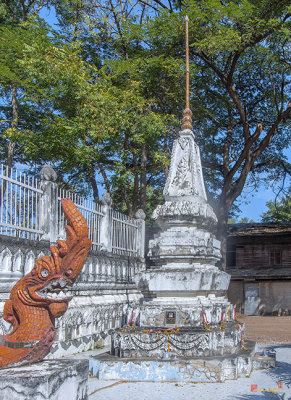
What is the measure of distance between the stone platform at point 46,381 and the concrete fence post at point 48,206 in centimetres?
440

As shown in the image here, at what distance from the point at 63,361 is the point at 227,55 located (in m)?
16.6

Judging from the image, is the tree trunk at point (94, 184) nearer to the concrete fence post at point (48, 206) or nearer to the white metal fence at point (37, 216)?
the white metal fence at point (37, 216)

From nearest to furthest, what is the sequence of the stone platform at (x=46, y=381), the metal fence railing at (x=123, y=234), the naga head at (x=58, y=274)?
1. the stone platform at (x=46, y=381)
2. the naga head at (x=58, y=274)
3. the metal fence railing at (x=123, y=234)

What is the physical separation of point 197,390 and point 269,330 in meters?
12.6

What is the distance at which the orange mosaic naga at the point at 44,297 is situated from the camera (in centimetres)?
397

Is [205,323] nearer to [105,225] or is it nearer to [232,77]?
[105,225]

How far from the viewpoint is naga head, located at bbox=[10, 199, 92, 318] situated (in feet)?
13.6

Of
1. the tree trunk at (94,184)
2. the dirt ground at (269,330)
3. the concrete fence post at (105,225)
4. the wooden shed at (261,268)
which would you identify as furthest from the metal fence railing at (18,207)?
the wooden shed at (261,268)

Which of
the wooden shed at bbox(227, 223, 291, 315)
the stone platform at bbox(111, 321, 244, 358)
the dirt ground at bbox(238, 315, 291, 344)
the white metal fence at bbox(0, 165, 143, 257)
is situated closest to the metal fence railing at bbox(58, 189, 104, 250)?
the white metal fence at bbox(0, 165, 143, 257)

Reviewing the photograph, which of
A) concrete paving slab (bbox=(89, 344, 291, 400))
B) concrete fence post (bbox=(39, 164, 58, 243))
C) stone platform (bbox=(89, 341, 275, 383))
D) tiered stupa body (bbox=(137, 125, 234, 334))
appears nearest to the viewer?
concrete paving slab (bbox=(89, 344, 291, 400))

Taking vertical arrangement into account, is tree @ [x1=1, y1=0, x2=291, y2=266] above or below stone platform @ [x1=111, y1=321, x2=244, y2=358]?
above

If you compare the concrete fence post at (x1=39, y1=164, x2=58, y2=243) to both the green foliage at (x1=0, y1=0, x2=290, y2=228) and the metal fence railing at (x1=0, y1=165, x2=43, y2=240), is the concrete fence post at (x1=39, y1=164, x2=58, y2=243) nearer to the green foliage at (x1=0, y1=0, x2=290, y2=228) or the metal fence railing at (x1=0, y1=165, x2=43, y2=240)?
the metal fence railing at (x1=0, y1=165, x2=43, y2=240)

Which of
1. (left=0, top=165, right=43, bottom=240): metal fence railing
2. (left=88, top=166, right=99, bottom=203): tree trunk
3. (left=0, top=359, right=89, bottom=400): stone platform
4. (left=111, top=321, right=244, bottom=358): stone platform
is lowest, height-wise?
(left=111, top=321, right=244, bottom=358): stone platform

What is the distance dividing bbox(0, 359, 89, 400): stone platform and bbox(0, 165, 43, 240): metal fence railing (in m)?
3.23
